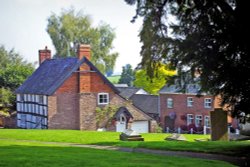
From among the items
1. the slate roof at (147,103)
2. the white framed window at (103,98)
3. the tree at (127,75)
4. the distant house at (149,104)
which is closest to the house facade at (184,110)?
the distant house at (149,104)

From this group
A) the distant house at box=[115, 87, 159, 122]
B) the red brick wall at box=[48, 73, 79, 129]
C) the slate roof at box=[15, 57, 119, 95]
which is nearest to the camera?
the red brick wall at box=[48, 73, 79, 129]

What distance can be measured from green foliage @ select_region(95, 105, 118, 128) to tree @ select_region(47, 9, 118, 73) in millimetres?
19288

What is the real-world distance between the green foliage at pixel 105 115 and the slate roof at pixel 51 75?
2235mm

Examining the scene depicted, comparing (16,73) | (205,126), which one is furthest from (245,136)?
(16,73)

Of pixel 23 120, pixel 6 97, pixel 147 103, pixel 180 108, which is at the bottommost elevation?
pixel 23 120

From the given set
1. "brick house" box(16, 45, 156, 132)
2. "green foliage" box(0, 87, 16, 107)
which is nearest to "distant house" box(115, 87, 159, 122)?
Answer: "brick house" box(16, 45, 156, 132)

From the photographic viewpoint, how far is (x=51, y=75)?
1806 inches

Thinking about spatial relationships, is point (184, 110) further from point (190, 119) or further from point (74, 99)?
point (74, 99)

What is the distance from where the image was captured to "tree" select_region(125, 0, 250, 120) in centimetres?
1330

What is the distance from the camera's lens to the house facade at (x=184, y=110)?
5400 centimetres

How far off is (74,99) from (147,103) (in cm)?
2514

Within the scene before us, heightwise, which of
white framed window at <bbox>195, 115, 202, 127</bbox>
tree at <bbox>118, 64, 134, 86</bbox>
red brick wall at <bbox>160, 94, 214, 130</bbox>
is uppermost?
tree at <bbox>118, 64, 134, 86</bbox>

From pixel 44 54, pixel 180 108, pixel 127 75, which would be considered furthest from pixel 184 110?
pixel 127 75

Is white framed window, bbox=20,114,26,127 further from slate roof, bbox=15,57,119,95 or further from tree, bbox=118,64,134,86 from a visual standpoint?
tree, bbox=118,64,134,86
